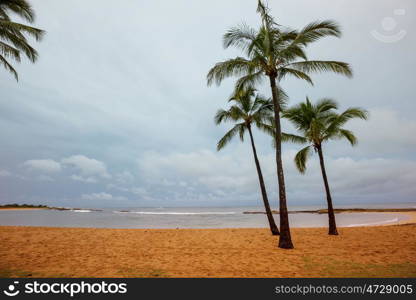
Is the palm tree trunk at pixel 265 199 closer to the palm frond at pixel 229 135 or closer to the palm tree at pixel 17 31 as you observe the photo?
the palm frond at pixel 229 135

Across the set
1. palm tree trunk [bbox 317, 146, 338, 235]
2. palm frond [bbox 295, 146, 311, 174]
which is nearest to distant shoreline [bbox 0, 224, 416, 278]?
palm tree trunk [bbox 317, 146, 338, 235]

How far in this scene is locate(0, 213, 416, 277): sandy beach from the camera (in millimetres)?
6410

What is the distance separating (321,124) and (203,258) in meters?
10.5

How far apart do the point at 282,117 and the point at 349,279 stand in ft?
35.8

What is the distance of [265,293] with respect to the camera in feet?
16.5

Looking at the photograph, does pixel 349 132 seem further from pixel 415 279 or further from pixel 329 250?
pixel 415 279

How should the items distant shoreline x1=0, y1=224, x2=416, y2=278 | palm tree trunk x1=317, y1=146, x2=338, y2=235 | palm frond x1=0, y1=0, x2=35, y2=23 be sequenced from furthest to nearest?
palm tree trunk x1=317, y1=146, x2=338, y2=235 < palm frond x1=0, y1=0, x2=35, y2=23 < distant shoreline x1=0, y1=224, x2=416, y2=278

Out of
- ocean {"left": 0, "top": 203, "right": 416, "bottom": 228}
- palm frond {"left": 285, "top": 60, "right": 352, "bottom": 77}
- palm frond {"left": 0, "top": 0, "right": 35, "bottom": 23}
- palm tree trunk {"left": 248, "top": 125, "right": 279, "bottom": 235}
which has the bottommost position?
ocean {"left": 0, "top": 203, "right": 416, "bottom": 228}

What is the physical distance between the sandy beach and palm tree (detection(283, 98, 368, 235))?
437 centimetres

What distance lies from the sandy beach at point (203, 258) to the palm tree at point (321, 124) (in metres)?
4.37

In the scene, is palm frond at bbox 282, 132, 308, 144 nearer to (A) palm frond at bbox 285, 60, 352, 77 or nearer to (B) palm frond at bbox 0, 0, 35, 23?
(A) palm frond at bbox 285, 60, 352, 77

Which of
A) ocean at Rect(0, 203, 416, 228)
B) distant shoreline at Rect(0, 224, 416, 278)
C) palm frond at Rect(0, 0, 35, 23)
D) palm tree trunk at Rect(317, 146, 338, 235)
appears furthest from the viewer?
ocean at Rect(0, 203, 416, 228)

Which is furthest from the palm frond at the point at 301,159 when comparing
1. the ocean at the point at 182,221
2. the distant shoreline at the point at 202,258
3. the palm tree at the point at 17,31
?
the palm tree at the point at 17,31

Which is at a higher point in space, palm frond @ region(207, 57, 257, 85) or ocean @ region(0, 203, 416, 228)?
palm frond @ region(207, 57, 257, 85)
